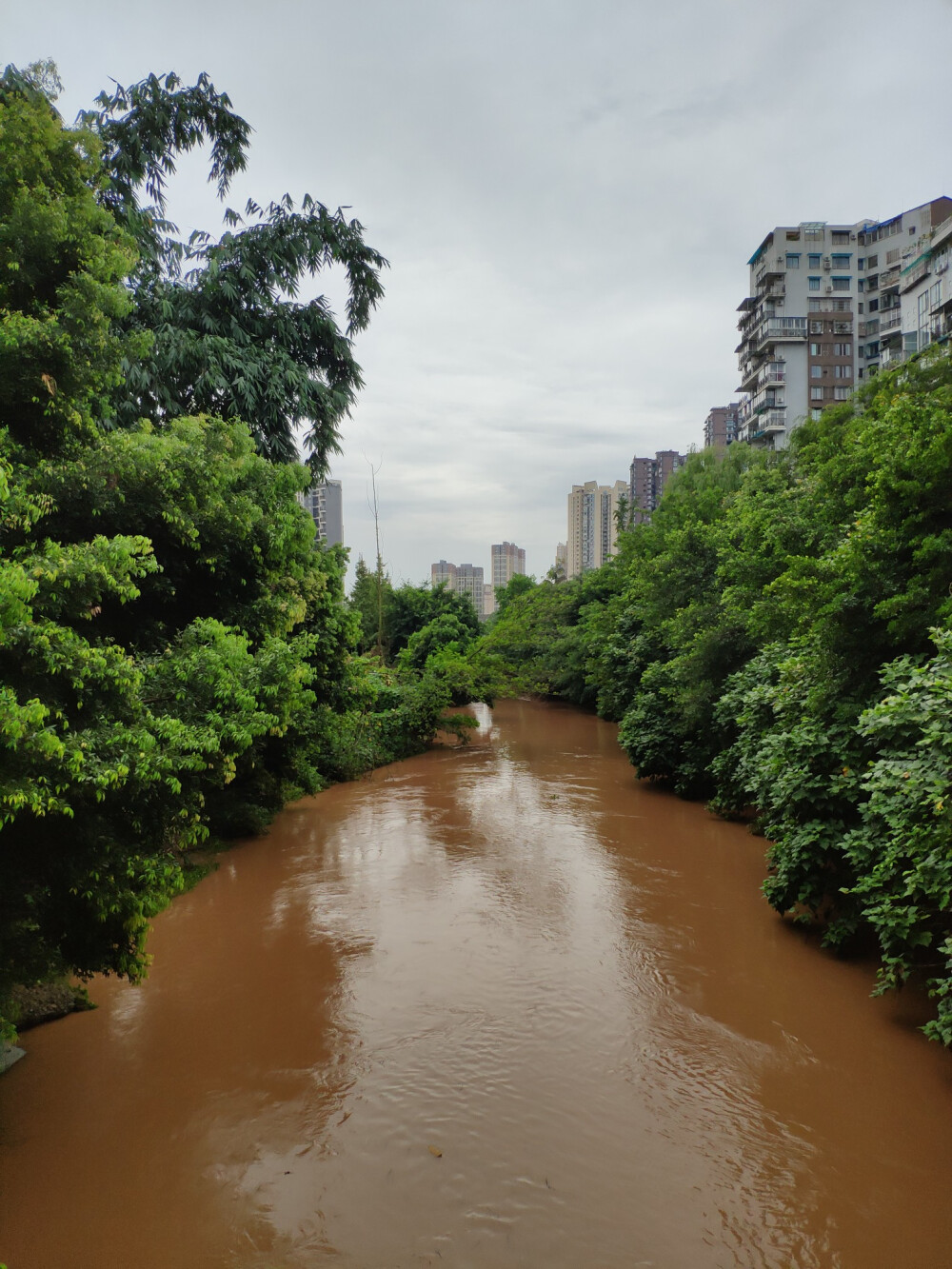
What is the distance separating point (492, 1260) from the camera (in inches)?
180

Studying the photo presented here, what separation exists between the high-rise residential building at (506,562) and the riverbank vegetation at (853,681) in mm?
139984

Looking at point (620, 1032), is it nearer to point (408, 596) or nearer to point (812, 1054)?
point (812, 1054)

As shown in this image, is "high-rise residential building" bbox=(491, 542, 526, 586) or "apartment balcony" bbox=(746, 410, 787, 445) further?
"high-rise residential building" bbox=(491, 542, 526, 586)

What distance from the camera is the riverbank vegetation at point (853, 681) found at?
6109mm

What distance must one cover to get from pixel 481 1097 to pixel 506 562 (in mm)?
151299

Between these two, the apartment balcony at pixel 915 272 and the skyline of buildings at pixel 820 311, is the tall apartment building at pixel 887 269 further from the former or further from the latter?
the apartment balcony at pixel 915 272

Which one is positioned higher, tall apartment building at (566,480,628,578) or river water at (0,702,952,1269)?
tall apartment building at (566,480,628,578)

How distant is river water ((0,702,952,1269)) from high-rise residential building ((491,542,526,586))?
146 metres

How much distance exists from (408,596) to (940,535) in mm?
37394

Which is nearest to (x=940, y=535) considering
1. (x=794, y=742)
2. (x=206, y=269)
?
(x=794, y=742)

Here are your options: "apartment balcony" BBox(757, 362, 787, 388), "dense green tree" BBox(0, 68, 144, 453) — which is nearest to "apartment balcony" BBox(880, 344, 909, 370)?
"apartment balcony" BBox(757, 362, 787, 388)

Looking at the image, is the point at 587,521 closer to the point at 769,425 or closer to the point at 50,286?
the point at 769,425

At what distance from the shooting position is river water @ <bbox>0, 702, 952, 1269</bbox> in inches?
188

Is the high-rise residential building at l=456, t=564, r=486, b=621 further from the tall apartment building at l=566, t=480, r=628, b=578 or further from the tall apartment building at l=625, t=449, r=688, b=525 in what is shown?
the tall apartment building at l=625, t=449, r=688, b=525
